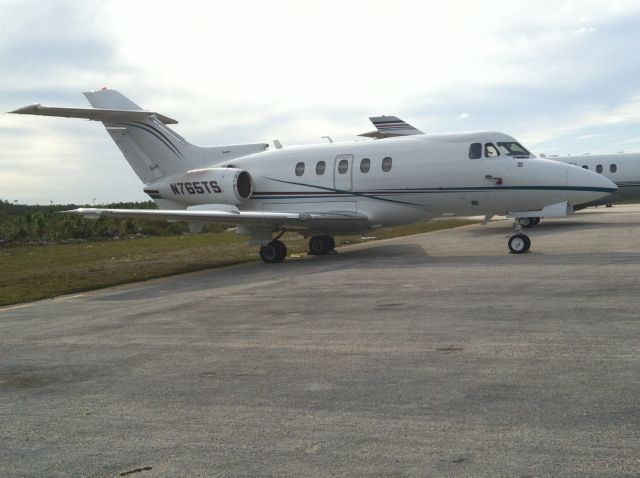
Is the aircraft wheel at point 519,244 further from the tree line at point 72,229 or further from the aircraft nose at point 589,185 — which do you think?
the tree line at point 72,229

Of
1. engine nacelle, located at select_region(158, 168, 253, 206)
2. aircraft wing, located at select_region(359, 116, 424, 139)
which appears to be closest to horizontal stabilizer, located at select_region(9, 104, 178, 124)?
engine nacelle, located at select_region(158, 168, 253, 206)

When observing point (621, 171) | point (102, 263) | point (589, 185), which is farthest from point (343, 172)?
point (621, 171)

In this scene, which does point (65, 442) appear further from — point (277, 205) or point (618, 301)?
point (277, 205)

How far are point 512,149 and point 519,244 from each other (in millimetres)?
2599

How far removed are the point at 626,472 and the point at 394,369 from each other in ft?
8.40

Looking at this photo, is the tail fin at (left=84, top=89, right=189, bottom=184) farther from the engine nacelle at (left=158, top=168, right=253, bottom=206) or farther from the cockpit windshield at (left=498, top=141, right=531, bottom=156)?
the cockpit windshield at (left=498, top=141, right=531, bottom=156)

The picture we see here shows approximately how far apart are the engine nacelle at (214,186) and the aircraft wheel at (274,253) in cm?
254

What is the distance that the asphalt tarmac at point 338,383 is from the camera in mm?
4145

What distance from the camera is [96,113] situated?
20.3 metres

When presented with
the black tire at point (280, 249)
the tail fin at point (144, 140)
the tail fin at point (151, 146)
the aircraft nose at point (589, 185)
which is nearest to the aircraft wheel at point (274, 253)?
the black tire at point (280, 249)

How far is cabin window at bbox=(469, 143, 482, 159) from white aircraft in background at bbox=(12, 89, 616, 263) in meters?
0.03

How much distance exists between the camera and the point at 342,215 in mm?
18641

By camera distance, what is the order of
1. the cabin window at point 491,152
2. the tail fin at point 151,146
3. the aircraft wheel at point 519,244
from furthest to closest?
the tail fin at point 151,146 → the cabin window at point 491,152 → the aircraft wheel at point 519,244

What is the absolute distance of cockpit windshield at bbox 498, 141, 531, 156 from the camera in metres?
17.4
